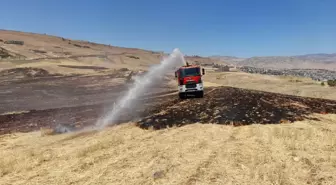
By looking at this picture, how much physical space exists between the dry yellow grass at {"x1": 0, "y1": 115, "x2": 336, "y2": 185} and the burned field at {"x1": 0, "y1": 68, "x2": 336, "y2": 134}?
2.04 meters

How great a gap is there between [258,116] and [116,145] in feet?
28.5

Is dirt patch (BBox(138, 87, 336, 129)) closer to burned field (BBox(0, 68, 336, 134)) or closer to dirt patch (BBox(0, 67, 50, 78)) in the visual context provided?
burned field (BBox(0, 68, 336, 134))

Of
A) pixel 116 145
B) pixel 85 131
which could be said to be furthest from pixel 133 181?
pixel 85 131

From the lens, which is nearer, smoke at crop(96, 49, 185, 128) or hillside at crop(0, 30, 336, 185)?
hillside at crop(0, 30, 336, 185)

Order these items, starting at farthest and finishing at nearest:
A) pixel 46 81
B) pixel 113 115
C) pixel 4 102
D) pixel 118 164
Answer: pixel 46 81 → pixel 4 102 → pixel 113 115 → pixel 118 164

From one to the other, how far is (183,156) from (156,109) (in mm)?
12472

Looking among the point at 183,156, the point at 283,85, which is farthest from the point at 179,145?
the point at 283,85

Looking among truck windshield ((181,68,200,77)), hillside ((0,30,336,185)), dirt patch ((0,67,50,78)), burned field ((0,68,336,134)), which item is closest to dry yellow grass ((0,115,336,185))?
hillside ((0,30,336,185))

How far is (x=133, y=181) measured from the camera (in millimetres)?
9805

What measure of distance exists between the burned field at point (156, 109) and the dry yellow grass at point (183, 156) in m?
2.04

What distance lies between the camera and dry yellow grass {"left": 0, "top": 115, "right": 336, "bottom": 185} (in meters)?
9.98

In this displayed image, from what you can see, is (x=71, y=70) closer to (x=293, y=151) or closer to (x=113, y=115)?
(x=113, y=115)

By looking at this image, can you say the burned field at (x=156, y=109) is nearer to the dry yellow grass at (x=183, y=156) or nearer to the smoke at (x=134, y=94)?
the smoke at (x=134, y=94)

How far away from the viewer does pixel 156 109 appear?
79.0ft
